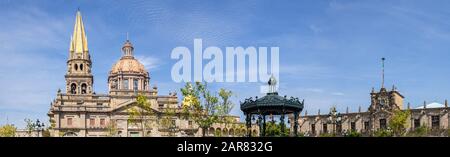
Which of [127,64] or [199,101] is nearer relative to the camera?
[199,101]

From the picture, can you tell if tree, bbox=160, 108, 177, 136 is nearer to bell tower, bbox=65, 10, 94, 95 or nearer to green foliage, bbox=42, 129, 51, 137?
green foliage, bbox=42, 129, 51, 137

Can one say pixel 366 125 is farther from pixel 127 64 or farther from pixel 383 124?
pixel 127 64

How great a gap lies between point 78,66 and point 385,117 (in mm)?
42005

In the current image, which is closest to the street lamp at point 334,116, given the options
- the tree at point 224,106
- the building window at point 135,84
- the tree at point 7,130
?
the tree at point 224,106

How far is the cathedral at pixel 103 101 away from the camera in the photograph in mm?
77062

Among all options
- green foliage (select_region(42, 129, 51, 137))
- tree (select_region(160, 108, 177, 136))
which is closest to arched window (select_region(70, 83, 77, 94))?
green foliage (select_region(42, 129, 51, 137))

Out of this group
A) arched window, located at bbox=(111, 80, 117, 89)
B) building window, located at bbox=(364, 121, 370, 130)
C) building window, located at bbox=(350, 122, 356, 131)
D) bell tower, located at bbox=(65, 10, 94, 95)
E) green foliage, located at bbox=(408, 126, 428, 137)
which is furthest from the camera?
arched window, located at bbox=(111, 80, 117, 89)

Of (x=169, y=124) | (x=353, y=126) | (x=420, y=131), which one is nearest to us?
(x=169, y=124)

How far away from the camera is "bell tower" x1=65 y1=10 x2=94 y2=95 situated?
8369cm

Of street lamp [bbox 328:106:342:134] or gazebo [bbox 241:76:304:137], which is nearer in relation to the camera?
gazebo [bbox 241:76:304:137]

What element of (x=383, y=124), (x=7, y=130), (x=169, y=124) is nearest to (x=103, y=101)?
(x=7, y=130)

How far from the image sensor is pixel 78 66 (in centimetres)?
8425
